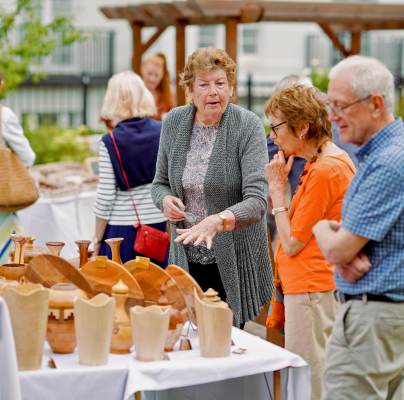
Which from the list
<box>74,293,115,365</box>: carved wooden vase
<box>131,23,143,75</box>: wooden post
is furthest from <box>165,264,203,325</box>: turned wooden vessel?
<box>131,23,143,75</box>: wooden post

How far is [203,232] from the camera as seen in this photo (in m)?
4.05

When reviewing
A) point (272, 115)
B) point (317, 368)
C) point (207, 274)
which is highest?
point (272, 115)

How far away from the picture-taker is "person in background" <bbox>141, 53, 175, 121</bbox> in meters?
8.55

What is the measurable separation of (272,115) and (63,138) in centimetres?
843

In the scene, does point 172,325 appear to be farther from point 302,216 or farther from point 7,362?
point 302,216

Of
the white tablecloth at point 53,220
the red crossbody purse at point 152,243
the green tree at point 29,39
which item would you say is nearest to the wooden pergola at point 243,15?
the green tree at point 29,39

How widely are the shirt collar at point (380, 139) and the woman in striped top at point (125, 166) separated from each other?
8.15 ft

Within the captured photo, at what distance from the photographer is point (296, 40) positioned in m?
25.0

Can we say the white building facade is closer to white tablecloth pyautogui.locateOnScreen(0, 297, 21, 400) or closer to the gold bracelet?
the gold bracelet

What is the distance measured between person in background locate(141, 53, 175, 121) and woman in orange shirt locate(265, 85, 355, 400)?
4.45 m

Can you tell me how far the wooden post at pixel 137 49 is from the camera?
12031 millimetres

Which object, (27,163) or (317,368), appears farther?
(27,163)

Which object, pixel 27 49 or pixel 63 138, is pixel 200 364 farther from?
pixel 27 49

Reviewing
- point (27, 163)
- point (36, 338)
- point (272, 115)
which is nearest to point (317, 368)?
point (272, 115)
